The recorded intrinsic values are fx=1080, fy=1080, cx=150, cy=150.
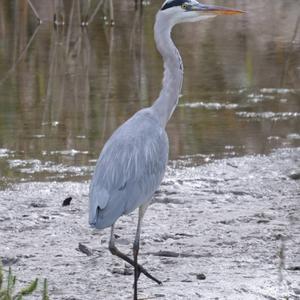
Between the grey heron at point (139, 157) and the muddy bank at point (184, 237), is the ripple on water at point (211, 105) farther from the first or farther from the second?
the grey heron at point (139, 157)

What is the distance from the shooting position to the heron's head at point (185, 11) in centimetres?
598

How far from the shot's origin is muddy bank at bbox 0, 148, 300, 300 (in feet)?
17.2

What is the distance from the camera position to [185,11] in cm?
605

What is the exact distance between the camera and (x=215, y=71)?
445 inches

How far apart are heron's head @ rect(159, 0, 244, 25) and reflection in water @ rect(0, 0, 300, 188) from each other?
1.52 feet

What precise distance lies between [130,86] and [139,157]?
5174 mm

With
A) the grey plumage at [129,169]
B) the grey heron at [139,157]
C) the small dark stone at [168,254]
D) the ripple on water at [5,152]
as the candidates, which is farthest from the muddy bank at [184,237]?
the ripple on water at [5,152]

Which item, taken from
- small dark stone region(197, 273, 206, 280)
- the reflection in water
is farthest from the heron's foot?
the reflection in water

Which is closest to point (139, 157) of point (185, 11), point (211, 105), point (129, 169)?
point (129, 169)

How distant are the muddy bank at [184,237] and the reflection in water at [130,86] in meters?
0.66

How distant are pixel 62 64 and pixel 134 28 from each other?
2.83 meters

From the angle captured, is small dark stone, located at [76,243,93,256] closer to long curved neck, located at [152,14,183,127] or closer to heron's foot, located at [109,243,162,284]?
heron's foot, located at [109,243,162,284]

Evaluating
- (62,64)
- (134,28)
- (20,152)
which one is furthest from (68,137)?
(134,28)

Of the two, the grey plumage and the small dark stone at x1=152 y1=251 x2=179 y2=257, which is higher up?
the grey plumage
